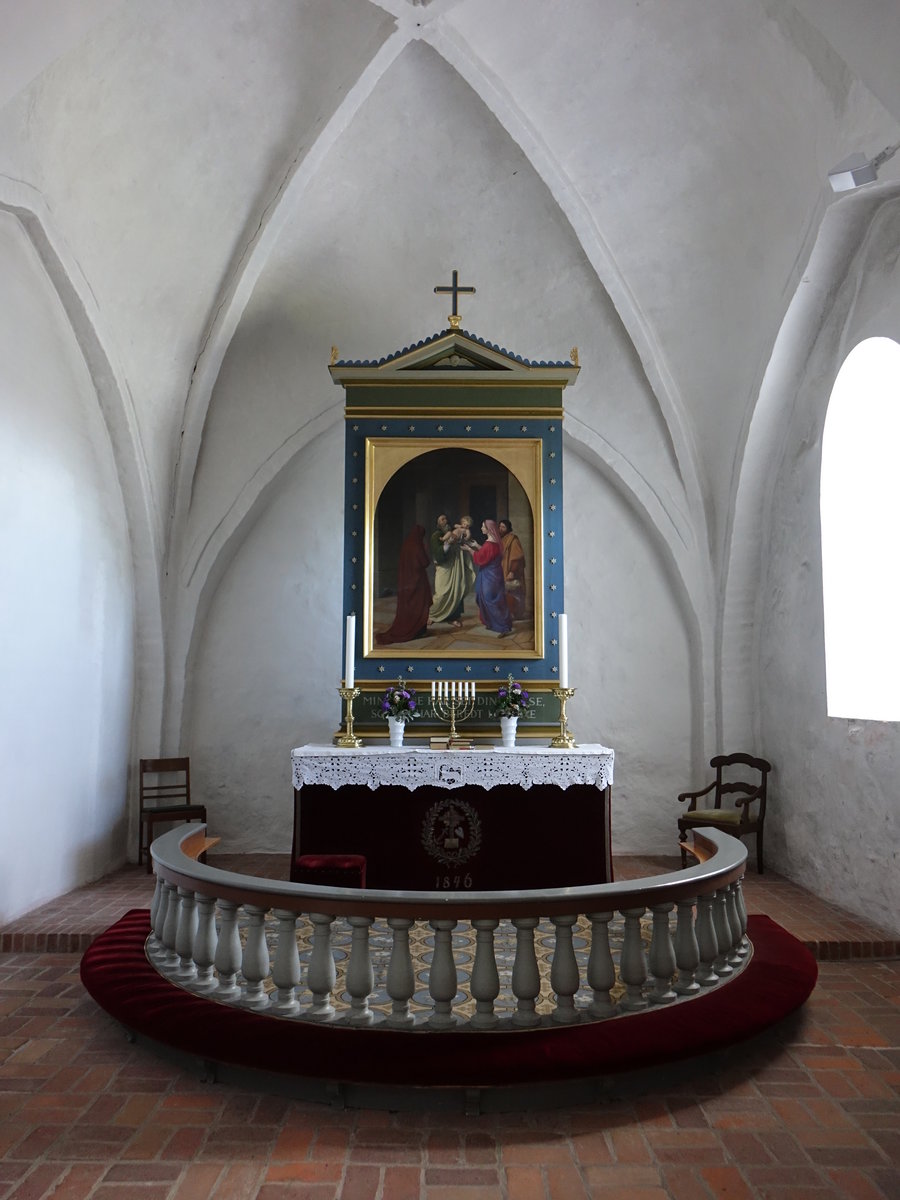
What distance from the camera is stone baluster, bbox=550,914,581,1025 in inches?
151

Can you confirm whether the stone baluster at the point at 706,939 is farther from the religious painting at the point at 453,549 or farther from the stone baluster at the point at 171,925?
the religious painting at the point at 453,549

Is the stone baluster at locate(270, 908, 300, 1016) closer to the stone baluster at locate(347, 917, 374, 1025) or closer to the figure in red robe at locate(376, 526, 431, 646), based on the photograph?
the stone baluster at locate(347, 917, 374, 1025)

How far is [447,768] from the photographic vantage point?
A: 22.1 ft

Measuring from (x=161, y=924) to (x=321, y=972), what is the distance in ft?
3.91

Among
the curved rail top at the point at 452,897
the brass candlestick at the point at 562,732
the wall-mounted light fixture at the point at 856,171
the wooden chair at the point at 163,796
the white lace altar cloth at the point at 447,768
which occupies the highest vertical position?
the wall-mounted light fixture at the point at 856,171

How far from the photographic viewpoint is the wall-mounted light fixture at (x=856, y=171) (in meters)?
5.52

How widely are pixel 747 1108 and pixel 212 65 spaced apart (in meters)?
7.27

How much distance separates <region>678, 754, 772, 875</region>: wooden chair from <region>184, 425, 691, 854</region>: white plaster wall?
2.19 feet

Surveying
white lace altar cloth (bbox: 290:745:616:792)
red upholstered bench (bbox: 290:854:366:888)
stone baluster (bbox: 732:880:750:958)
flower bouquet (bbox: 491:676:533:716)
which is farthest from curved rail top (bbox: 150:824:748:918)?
flower bouquet (bbox: 491:676:533:716)

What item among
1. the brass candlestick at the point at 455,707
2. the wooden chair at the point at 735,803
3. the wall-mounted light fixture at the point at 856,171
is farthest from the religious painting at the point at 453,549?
the wall-mounted light fixture at the point at 856,171

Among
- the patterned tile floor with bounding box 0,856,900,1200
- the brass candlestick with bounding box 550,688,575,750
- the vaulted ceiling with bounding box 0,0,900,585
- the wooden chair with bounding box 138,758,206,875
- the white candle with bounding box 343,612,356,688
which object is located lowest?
the patterned tile floor with bounding box 0,856,900,1200

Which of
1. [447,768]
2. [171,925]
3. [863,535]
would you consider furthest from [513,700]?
[171,925]

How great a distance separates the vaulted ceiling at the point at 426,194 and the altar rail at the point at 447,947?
4.15 m

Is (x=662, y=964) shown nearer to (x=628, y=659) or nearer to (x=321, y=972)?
(x=321, y=972)
